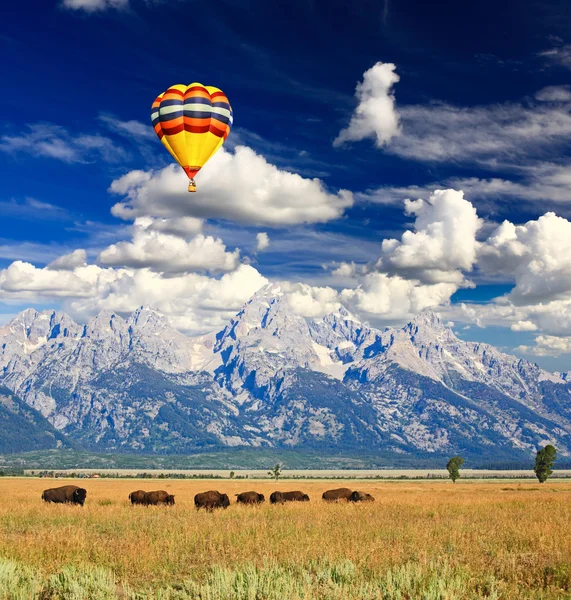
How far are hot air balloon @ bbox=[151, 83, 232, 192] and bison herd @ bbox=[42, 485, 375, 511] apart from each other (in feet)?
87.0

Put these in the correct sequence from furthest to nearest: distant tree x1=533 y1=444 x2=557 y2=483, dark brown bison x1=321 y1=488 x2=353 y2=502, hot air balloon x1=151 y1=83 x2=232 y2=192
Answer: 1. distant tree x1=533 y1=444 x2=557 y2=483
2. hot air balloon x1=151 y1=83 x2=232 y2=192
3. dark brown bison x1=321 y1=488 x2=353 y2=502

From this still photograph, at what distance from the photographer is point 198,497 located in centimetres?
4259

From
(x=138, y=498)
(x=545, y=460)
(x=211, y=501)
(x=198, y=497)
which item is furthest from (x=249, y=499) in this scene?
(x=545, y=460)

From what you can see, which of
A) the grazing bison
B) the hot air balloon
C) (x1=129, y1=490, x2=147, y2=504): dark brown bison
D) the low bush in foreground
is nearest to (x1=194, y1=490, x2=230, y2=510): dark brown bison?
(x1=129, y1=490, x2=147, y2=504): dark brown bison

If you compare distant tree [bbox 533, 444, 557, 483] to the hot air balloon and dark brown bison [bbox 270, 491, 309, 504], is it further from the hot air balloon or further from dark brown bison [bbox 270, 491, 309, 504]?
the hot air balloon

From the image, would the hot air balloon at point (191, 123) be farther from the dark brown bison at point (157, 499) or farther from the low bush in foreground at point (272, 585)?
the low bush in foreground at point (272, 585)

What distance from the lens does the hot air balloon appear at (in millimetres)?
57094

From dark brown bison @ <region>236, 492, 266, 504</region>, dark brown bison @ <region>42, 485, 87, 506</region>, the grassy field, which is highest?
the grassy field

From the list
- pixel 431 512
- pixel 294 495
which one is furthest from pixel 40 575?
→ pixel 294 495

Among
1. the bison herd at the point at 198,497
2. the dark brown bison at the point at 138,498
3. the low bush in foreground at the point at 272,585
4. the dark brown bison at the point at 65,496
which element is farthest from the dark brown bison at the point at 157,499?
the low bush in foreground at the point at 272,585

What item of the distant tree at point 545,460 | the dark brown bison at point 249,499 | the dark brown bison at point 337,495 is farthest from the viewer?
the distant tree at point 545,460

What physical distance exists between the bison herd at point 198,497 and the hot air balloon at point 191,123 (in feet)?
87.0

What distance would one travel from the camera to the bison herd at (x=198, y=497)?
42000mm

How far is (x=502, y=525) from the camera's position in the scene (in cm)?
2706
